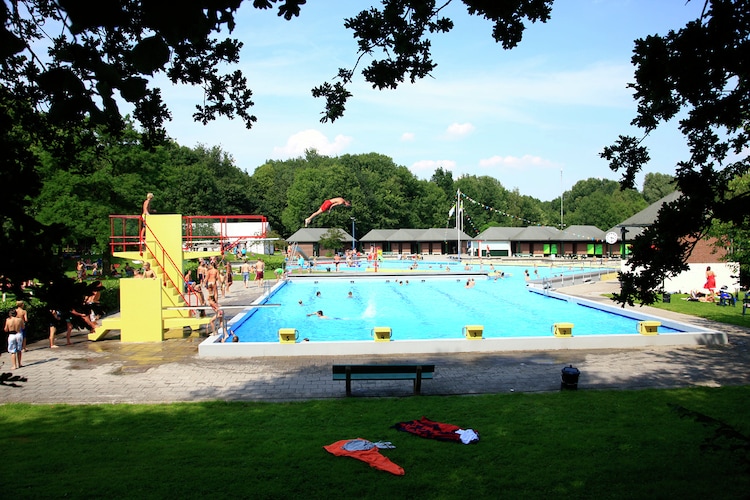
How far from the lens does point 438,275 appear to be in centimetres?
3991

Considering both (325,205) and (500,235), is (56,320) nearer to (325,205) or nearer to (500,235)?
(325,205)

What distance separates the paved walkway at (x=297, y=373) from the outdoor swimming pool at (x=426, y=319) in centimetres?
46

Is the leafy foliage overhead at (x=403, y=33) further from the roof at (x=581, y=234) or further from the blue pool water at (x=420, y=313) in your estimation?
the roof at (x=581, y=234)

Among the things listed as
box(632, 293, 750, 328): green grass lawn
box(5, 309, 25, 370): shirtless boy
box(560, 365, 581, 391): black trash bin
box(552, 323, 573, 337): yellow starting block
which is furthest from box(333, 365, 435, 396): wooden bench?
box(632, 293, 750, 328): green grass lawn

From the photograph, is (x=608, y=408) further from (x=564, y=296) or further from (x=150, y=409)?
(x=564, y=296)

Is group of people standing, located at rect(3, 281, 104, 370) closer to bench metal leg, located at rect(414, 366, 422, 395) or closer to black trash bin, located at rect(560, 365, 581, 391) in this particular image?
bench metal leg, located at rect(414, 366, 422, 395)

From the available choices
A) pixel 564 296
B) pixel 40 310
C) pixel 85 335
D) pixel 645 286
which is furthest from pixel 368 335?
pixel 40 310

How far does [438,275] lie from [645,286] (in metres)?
33.3

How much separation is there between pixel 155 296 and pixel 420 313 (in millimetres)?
12942

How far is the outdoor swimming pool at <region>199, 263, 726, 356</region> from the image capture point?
567 inches

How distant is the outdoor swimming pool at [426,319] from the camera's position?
567 inches

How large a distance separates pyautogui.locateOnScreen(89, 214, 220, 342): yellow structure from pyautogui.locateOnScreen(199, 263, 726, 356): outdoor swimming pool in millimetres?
2331

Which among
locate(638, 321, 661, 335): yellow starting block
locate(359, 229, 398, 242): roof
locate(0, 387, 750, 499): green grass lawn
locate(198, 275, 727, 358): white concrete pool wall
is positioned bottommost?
locate(0, 387, 750, 499): green grass lawn

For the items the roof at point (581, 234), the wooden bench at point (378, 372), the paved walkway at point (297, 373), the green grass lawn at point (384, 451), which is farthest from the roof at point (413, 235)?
the green grass lawn at point (384, 451)
